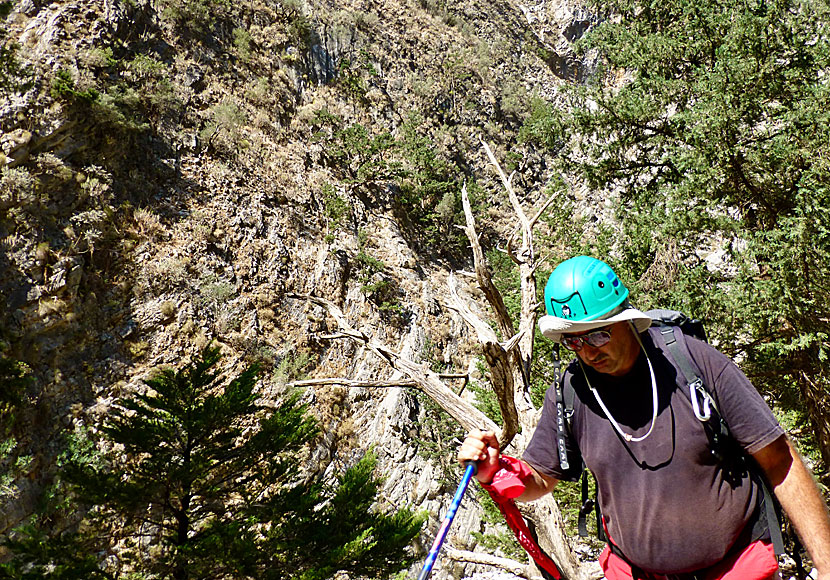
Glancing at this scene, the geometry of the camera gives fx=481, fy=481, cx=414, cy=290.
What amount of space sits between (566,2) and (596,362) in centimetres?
4232

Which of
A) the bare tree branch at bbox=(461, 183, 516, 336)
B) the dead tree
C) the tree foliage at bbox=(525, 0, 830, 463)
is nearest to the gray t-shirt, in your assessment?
the dead tree

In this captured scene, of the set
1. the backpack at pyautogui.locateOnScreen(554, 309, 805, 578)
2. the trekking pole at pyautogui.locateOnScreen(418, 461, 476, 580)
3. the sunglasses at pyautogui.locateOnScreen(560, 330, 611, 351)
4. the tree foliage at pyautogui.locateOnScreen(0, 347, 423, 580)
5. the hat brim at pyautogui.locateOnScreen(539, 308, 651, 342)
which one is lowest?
the tree foliage at pyautogui.locateOnScreen(0, 347, 423, 580)

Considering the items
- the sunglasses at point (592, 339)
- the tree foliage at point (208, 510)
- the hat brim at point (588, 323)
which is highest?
the hat brim at point (588, 323)

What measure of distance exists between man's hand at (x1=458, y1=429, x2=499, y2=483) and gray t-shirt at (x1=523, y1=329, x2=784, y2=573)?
367 mm

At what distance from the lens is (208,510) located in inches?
300

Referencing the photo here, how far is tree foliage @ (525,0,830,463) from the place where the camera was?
5301 mm

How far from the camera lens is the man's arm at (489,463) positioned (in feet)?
6.56

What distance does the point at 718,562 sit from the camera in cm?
159

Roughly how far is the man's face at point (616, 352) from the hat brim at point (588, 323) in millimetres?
35

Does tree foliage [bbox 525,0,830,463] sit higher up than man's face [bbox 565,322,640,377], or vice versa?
tree foliage [bbox 525,0,830,463]

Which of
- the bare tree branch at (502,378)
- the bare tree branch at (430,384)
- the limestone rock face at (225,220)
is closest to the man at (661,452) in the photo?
the bare tree branch at (502,378)

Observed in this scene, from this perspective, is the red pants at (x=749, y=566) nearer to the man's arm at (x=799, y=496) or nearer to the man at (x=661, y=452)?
the man at (x=661, y=452)

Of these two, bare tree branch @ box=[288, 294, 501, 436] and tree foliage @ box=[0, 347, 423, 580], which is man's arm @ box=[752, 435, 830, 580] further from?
tree foliage @ box=[0, 347, 423, 580]

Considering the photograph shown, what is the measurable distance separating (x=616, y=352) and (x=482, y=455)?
694 millimetres
